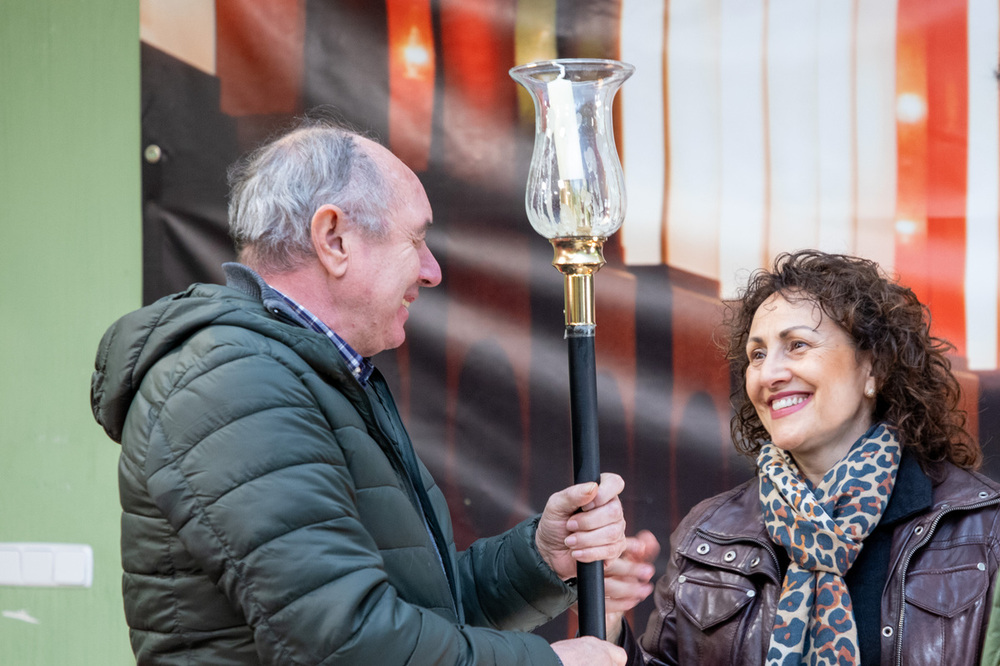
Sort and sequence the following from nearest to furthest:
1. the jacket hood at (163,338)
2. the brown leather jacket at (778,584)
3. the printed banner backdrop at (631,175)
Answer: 1. the jacket hood at (163,338)
2. the brown leather jacket at (778,584)
3. the printed banner backdrop at (631,175)

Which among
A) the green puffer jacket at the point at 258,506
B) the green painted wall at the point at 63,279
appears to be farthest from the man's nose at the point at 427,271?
the green painted wall at the point at 63,279

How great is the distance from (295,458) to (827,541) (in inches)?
45.5

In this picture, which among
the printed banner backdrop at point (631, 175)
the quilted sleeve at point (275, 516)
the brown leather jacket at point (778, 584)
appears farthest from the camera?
the printed banner backdrop at point (631, 175)

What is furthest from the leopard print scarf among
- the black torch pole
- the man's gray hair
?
the man's gray hair

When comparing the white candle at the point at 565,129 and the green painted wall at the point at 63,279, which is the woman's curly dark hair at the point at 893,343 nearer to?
the white candle at the point at 565,129

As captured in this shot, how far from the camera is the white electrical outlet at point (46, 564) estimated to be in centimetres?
295

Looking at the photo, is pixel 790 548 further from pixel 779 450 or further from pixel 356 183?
pixel 356 183

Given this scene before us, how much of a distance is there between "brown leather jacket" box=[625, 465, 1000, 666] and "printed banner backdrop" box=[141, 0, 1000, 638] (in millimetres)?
443

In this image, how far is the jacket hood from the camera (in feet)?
4.09

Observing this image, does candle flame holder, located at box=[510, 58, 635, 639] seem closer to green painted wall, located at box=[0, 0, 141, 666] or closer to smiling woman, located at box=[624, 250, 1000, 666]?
smiling woman, located at box=[624, 250, 1000, 666]

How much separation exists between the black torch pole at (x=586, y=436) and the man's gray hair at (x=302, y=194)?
0.36 meters

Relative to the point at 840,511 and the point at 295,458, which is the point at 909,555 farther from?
the point at 295,458

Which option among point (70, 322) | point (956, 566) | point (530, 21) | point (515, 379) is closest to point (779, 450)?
point (956, 566)

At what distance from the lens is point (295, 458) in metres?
1.18
